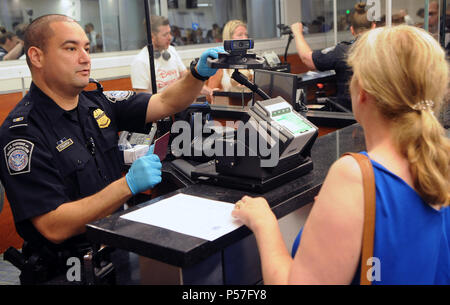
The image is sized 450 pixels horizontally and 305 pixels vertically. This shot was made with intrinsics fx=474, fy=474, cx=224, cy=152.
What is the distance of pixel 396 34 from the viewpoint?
1.06 meters

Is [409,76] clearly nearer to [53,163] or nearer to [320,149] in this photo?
[320,149]

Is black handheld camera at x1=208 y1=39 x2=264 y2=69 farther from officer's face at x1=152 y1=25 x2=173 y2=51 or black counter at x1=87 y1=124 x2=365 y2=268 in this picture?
officer's face at x1=152 y1=25 x2=173 y2=51

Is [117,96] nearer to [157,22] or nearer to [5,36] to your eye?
[157,22]

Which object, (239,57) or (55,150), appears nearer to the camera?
(239,57)

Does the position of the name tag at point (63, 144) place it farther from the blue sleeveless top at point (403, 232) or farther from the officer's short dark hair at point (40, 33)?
the blue sleeveless top at point (403, 232)

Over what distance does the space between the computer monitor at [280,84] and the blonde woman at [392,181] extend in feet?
3.91

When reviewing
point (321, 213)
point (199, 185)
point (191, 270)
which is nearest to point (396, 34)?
point (321, 213)

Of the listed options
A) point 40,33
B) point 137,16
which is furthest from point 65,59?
point 137,16

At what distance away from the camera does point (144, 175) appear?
1.69 metres

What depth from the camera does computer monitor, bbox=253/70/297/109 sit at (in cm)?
231

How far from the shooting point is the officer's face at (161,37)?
187 inches

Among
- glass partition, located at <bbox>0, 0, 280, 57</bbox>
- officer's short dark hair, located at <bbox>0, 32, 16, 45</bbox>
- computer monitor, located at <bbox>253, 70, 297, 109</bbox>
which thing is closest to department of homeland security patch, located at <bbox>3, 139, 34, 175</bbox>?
computer monitor, located at <bbox>253, 70, 297, 109</bbox>

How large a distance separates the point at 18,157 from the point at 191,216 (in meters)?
0.77

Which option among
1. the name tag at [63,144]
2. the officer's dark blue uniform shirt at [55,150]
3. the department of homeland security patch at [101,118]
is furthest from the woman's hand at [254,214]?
the department of homeland security patch at [101,118]
